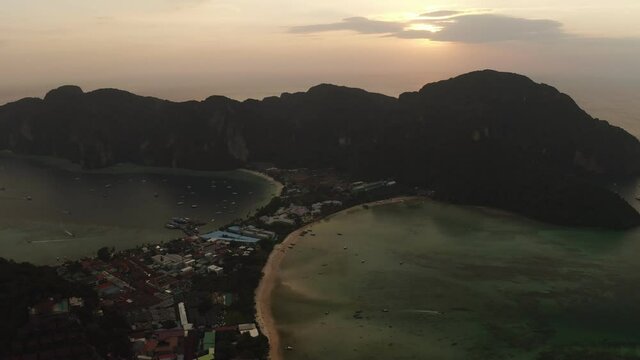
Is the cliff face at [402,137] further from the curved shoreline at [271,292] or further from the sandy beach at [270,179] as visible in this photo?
the curved shoreline at [271,292]

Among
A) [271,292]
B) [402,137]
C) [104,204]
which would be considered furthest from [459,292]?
[402,137]

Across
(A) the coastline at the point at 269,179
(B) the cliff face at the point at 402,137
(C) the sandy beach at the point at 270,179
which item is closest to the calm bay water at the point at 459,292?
(B) the cliff face at the point at 402,137

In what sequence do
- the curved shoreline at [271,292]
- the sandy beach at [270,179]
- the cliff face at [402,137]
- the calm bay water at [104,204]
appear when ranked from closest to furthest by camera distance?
the curved shoreline at [271,292], the calm bay water at [104,204], the cliff face at [402,137], the sandy beach at [270,179]

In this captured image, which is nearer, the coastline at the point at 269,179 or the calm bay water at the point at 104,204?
the calm bay water at the point at 104,204

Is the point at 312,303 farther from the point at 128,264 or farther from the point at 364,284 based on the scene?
the point at 128,264

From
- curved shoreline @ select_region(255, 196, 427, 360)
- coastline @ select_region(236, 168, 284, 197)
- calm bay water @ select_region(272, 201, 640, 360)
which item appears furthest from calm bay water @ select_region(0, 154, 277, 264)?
calm bay water @ select_region(272, 201, 640, 360)
